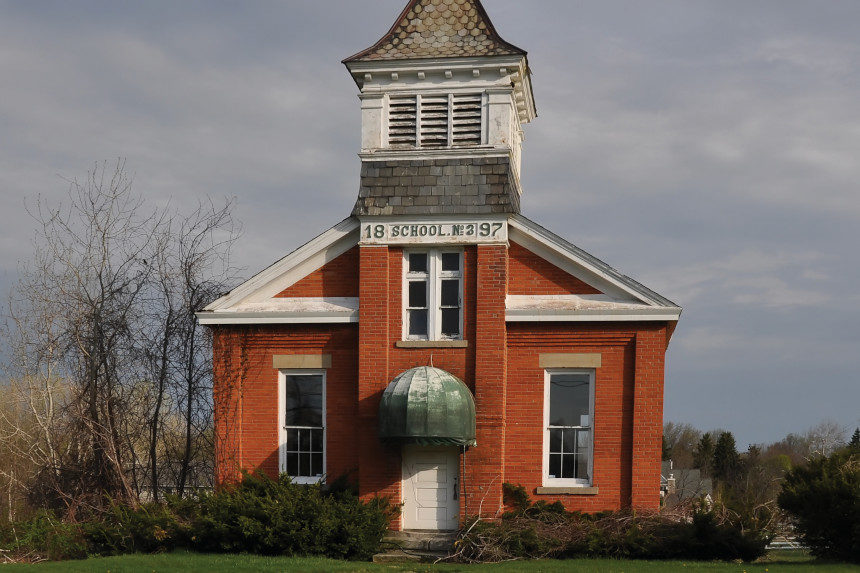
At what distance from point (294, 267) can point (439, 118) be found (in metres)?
4.32

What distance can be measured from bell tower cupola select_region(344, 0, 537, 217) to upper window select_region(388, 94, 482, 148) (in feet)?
0.07

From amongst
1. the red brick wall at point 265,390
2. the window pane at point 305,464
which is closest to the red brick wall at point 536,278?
the red brick wall at point 265,390

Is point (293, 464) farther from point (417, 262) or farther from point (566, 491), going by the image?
point (566, 491)

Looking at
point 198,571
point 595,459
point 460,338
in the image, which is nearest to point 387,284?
point 460,338

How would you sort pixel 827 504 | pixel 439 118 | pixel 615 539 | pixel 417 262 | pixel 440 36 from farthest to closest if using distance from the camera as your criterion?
pixel 440 36 → pixel 439 118 → pixel 417 262 → pixel 615 539 → pixel 827 504

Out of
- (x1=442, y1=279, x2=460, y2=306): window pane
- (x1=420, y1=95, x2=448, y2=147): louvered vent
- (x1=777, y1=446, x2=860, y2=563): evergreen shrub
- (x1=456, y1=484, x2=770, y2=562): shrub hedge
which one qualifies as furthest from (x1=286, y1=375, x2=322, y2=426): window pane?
(x1=777, y1=446, x2=860, y2=563): evergreen shrub

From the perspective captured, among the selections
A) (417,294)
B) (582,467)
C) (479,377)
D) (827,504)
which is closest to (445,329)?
(417,294)

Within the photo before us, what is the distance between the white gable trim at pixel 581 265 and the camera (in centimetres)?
2017

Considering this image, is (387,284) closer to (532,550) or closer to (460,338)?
(460,338)

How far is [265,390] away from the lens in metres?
21.2

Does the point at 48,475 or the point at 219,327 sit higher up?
the point at 219,327

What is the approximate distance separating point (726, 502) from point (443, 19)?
A: 11.4 meters

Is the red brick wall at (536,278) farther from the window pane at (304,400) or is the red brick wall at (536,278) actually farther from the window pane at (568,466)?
the window pane at (304,400)

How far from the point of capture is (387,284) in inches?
810
